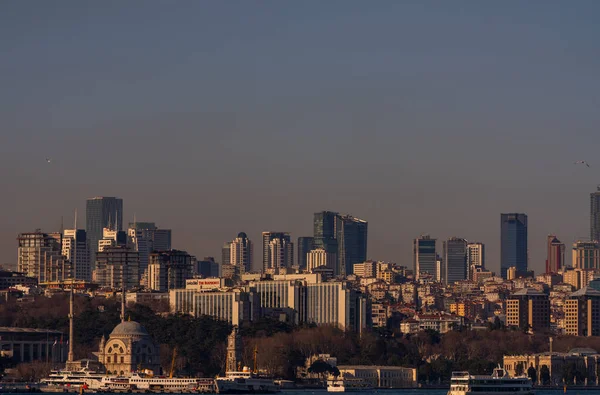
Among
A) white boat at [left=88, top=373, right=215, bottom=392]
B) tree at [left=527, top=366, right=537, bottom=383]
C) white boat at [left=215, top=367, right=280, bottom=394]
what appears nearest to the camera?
white boat at [left=88, top=373, right=215, bottom=392]

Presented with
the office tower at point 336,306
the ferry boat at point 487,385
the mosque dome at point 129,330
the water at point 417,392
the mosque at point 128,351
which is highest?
the office tower at point 336,306

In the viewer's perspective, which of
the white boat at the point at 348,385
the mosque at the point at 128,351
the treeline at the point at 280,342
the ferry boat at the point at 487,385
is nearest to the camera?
the ferry boat at the point at 487,385

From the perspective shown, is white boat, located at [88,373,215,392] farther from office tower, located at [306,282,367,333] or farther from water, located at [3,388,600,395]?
office tower, located at [306,282,367,333]

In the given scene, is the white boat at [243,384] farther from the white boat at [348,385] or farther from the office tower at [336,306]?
the office tower at [336,306]

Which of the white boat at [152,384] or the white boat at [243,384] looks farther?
the white boat at [243,384]

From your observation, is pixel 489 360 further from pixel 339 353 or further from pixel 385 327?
pixel 385 327

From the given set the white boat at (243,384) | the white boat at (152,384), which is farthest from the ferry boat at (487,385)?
the white boat at (152,384)

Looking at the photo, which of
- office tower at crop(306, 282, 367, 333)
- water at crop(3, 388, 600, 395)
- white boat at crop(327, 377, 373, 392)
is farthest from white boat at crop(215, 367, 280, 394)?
office tower at crop(306, 282, 367, 333)
